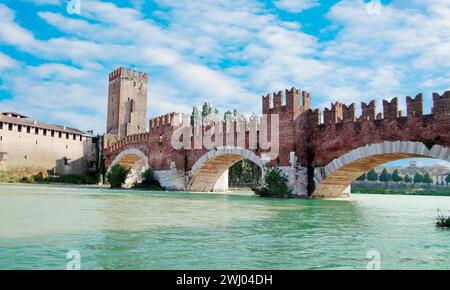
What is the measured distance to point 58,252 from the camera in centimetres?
536

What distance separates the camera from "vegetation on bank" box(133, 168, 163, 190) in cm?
3284

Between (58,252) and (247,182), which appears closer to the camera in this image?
(58,252)

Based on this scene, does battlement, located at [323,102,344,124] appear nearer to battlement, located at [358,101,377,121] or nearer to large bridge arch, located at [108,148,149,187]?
battlement, located at [358,101,377,121]

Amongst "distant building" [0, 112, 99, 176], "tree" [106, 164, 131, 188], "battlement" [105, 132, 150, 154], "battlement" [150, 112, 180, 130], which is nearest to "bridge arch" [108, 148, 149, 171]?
"battlement" [105, 132, 150, 154]

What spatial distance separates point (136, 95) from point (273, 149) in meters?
39.2

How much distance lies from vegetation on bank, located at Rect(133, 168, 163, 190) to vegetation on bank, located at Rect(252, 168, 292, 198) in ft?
41.2

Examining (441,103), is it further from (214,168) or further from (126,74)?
(126,74)

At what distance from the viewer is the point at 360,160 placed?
19094 mm

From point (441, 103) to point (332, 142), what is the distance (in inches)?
217

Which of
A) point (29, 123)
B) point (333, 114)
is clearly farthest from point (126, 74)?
point (333, 114)

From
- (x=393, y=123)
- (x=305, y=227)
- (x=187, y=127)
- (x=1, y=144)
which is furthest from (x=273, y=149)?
(x=1, y=144)

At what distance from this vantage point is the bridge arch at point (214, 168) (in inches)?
1049

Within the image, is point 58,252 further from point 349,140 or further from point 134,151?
point 134,151

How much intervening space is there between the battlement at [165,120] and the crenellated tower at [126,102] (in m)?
22.1
